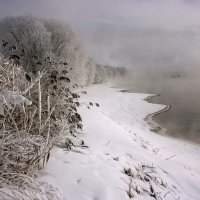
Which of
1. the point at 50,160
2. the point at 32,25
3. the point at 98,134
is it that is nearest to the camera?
the point at 50,160

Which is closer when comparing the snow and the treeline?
the snow

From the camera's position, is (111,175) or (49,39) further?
(49,39)

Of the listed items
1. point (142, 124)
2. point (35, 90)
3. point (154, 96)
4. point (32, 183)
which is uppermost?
point (35, 90)

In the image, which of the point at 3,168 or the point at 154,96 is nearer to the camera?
the point at 3,168

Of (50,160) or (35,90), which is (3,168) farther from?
(35,90)

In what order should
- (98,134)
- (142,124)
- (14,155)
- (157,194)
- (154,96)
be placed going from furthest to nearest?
(154,96) → (142,124) → (98,134) → (157,194) → (14,155)

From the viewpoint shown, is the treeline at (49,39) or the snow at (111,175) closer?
the snow at (111,175)

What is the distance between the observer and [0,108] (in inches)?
116

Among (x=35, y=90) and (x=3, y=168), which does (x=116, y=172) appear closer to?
(x=35, y=90)

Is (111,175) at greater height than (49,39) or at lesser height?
greater

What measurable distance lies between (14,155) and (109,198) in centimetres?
136

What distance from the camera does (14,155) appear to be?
3174 mm

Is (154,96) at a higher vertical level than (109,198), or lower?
lower

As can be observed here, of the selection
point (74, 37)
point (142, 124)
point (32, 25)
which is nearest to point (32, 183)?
point (142, 124)
